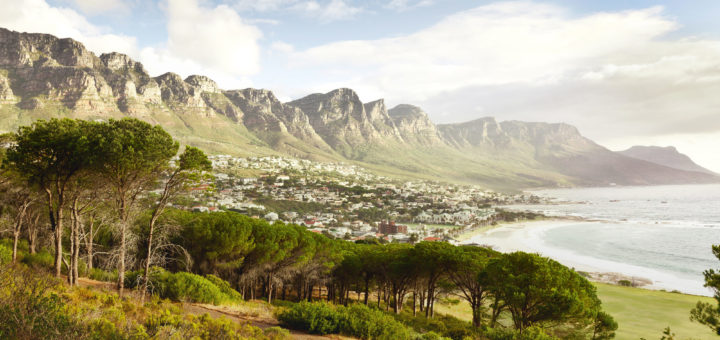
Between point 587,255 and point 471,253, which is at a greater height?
point 471,253

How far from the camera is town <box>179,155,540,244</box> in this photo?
74312 mm

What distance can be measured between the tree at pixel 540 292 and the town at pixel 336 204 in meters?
41.9

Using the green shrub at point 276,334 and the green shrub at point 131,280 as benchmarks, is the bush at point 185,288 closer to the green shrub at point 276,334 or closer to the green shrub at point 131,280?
the green shrub at point 131,280

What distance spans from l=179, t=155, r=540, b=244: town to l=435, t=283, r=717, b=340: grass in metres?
31.0

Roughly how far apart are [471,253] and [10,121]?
540 ft

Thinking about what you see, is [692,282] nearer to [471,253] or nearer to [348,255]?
[471,253]

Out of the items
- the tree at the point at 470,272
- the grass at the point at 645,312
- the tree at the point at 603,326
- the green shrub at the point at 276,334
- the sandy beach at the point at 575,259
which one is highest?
the green shrub at the point at 276,334

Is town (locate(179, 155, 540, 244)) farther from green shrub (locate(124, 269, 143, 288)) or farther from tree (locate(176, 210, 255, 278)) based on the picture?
green shrub (locate(124, 269, 143, 288))

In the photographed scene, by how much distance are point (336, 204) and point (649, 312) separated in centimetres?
8012

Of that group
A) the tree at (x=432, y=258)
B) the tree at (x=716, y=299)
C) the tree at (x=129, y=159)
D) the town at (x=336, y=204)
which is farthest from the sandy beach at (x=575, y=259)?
the tree at (x=129, y=159)

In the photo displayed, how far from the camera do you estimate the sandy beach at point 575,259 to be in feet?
142

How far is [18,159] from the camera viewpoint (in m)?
10.7

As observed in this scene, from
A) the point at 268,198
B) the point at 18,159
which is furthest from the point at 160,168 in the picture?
the point at 268,198

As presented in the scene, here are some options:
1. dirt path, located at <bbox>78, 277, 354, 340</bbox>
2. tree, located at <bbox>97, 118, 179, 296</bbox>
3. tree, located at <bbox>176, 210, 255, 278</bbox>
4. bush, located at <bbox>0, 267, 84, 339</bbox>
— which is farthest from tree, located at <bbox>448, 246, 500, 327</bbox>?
bush, located at <bbox>0, 267, 84, 339</bbox>
